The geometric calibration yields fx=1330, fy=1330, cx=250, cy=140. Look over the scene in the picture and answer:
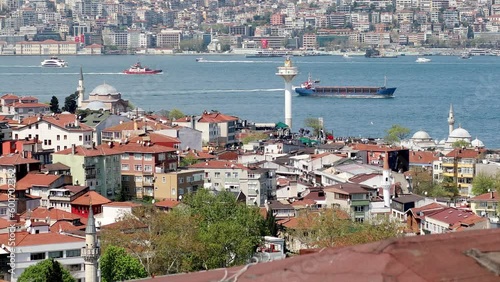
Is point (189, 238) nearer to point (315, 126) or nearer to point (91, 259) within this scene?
point (91, 259)

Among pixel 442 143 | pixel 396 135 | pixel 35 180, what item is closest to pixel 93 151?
pixel 35 180

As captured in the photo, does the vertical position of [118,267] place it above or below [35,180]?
above

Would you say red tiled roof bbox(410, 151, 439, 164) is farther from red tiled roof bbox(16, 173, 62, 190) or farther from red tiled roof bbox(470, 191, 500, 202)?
red tiled roof bbox(16, 173, 62, 190)

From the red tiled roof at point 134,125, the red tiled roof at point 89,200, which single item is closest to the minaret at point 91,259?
the red tiled roof at point 89,200

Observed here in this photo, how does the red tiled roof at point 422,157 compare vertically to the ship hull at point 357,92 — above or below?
above

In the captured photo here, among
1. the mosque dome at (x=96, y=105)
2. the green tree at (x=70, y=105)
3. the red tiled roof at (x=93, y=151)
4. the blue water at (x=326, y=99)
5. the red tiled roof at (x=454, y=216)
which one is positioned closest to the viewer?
the red tiled roof at (x=454, y=216)

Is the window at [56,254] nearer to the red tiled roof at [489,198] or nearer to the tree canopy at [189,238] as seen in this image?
the tree canopy at [189,238]

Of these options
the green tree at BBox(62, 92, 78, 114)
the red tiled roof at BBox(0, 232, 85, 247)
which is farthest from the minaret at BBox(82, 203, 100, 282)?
the green tree at BBox(62, 92, 78, 114)
